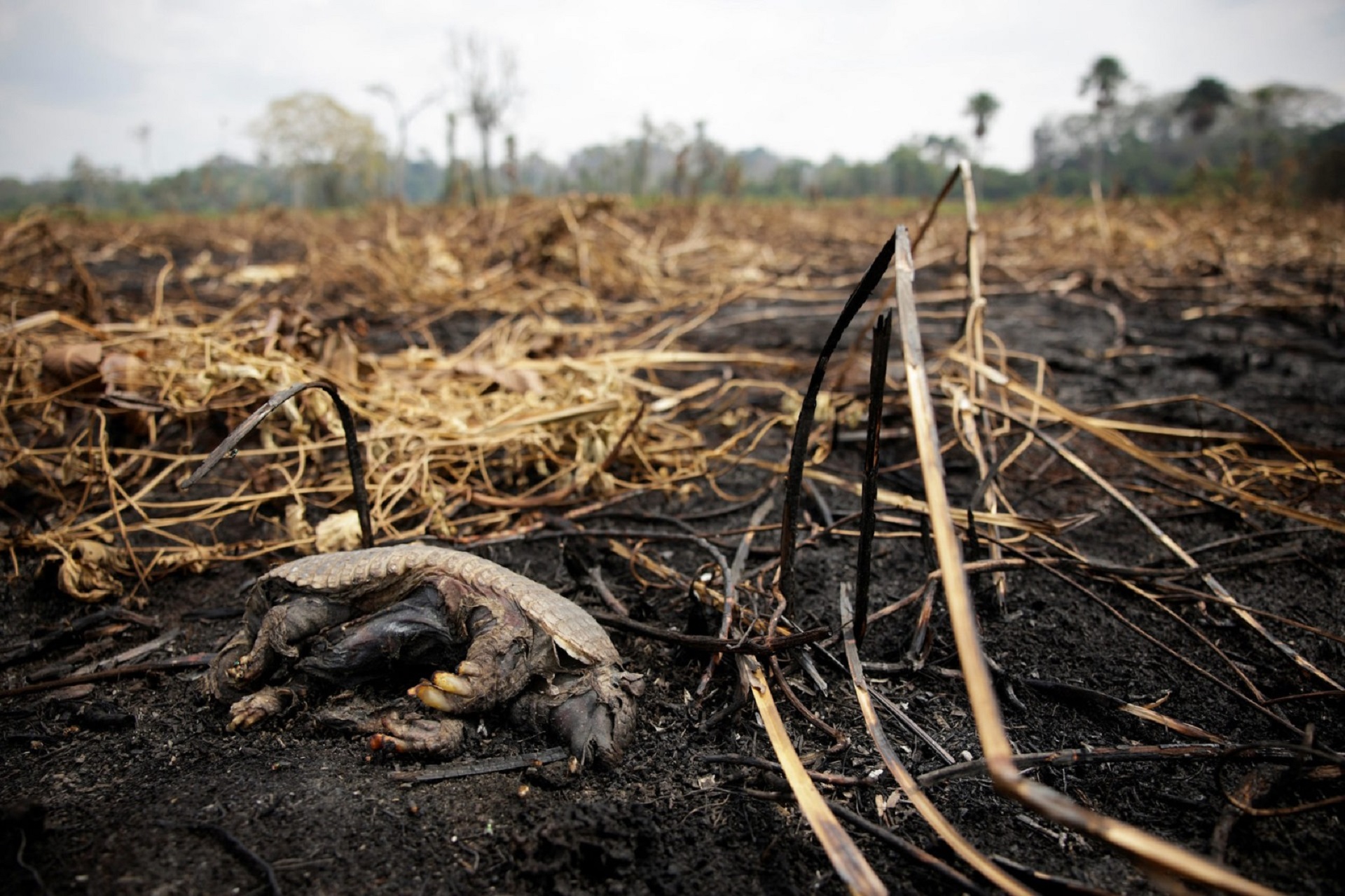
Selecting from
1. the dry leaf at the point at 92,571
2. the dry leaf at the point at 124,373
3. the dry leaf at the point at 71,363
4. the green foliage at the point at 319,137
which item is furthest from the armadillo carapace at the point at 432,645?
the green foliage at the point at 319,137

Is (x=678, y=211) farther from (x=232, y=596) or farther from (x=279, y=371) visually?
(x=232, y=596)

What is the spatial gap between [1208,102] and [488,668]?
58888 mm

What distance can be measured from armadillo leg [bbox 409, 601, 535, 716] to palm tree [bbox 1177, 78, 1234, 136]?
2269 inches

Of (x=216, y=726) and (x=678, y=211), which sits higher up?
(x=678, y=211)

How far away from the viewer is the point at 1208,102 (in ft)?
140

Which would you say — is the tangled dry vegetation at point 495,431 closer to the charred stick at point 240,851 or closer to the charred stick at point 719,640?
the charred stick at point 719,640

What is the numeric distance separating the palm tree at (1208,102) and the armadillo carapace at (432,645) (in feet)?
189

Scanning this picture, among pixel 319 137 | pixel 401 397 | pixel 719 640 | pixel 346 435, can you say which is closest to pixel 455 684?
pixel 719 640

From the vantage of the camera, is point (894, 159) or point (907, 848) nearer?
point (907, 848)

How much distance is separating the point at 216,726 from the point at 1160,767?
187 centimetres

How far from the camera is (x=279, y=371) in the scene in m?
2.46

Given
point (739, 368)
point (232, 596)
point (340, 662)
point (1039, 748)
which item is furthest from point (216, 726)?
point (739, 368)

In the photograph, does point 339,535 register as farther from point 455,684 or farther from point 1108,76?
point 1108,76

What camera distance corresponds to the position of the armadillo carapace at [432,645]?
129cm
